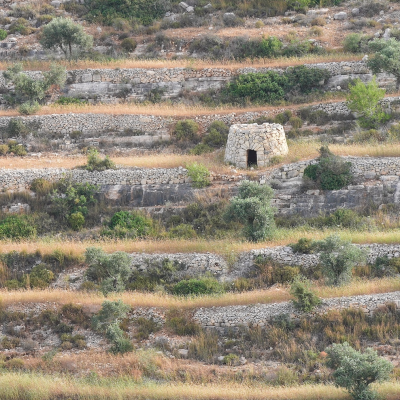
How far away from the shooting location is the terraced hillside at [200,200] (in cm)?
2448

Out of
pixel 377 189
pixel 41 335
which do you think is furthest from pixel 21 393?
pixel 377 189

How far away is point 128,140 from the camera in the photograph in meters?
42.5

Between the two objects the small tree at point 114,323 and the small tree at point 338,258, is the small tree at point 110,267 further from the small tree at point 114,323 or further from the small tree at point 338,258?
the small tree at point 338,258

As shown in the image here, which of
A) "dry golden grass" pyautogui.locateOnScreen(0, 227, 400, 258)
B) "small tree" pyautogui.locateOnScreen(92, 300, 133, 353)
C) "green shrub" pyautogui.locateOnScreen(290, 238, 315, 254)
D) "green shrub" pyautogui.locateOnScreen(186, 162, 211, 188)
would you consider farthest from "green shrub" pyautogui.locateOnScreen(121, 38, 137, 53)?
"small tree" pyautogui.locateOnScreen(92, 300, 133, 353)

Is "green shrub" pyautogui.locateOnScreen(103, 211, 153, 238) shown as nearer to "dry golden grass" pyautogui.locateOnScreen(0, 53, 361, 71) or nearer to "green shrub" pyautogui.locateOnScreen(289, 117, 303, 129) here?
"green shrub" pyautogui.locateOnScreen(289, 117, 303, 129)

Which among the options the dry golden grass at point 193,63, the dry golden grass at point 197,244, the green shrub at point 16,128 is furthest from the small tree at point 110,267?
the dry golden grass at point 193,63

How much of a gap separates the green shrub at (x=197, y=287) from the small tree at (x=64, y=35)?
85.6 feet

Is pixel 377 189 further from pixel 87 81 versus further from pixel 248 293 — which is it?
pixel 87 81

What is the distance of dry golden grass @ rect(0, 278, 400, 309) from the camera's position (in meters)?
26.7

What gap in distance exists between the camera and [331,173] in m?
35.1

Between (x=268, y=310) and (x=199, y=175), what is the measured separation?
1107 centimetres

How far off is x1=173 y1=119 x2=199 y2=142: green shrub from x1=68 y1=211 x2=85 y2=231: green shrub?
9.02 meters

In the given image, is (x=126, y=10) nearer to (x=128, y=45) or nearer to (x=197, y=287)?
(x=128, y=45)

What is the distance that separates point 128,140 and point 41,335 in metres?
17.3
